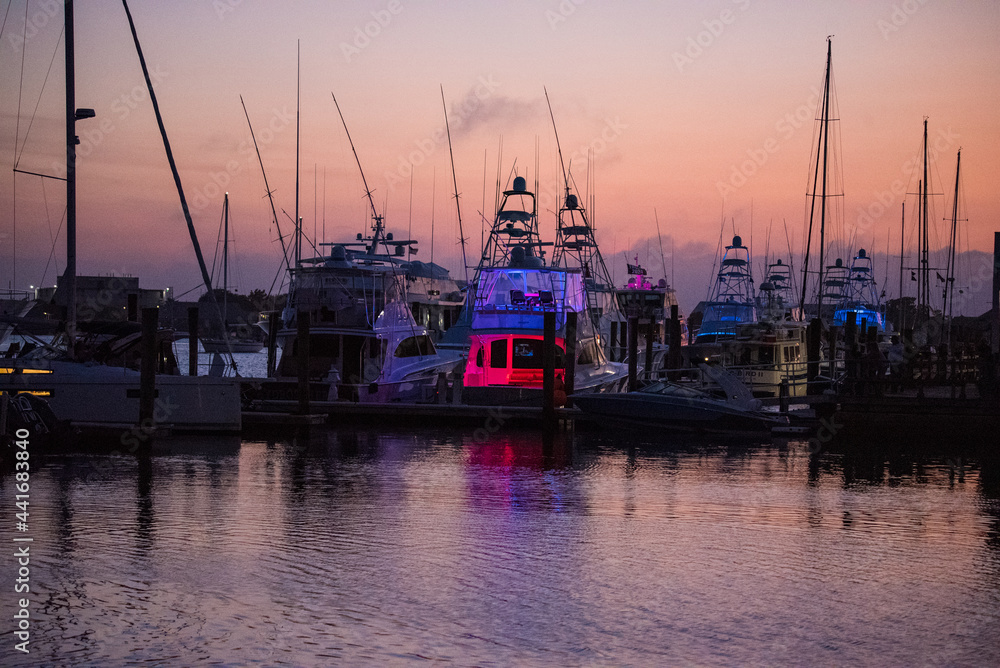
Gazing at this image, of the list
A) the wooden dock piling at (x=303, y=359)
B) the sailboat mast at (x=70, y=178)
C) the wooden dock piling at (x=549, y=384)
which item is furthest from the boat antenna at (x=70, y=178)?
the wooden dock piling at (x=549, y=384)

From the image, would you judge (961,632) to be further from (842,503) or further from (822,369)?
(822,369)

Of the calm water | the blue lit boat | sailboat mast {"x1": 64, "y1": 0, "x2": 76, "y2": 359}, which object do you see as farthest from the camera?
the blue lit boat

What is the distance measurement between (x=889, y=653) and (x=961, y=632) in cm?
111

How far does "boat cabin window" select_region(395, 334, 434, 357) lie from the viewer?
31047 millimetres

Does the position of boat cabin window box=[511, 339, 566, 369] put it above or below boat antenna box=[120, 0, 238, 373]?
below

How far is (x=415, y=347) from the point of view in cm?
3184

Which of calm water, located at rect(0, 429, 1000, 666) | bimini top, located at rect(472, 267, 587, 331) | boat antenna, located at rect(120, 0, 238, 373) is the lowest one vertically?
calm water, located at rect(0, 429, 1000, 666)

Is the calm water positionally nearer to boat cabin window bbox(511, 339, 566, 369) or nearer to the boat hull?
the boat hull

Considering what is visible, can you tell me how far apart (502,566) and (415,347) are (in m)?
20.5

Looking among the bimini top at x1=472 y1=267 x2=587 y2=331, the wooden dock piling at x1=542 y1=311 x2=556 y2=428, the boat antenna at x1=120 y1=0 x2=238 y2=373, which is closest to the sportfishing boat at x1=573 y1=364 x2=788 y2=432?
the wooden dock piling at x1=542 y1=311 x2=556 y2=428

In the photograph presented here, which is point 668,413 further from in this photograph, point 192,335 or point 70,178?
point 70,178

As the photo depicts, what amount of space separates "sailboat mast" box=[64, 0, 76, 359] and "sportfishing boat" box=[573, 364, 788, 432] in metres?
12.6

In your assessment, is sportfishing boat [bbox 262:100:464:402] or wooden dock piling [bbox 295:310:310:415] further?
sportfishing boat [bbox 262:100:464:402]

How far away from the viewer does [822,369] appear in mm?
39656
